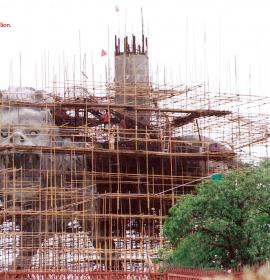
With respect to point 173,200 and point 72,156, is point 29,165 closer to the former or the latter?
point 72,156

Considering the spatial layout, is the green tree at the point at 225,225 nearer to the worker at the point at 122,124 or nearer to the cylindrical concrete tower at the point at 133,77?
the worker at the point at 122,124

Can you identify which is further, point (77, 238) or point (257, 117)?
point (257, 117)

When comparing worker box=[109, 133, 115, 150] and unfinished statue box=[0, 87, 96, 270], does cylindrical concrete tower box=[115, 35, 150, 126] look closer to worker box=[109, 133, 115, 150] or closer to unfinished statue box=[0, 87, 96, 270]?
worker box=[109, 133, 115, 150]

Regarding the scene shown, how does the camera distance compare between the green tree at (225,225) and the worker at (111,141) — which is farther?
the worker at (111,141)

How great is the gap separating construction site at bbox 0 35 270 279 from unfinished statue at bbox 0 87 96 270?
0.04 metres

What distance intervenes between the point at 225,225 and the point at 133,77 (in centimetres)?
1413

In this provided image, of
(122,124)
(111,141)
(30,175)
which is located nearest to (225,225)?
(111,141)

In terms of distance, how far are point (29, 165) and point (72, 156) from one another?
200 cm

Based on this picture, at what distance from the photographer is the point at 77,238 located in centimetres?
3700

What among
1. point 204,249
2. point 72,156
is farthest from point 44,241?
point 204,249

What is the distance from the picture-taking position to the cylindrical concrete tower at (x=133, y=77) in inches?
1565

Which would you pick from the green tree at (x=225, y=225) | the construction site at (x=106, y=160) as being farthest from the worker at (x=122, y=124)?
the green tree at (x=225, y=225)

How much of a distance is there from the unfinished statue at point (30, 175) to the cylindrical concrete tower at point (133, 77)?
3341mm

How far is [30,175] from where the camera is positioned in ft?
122
